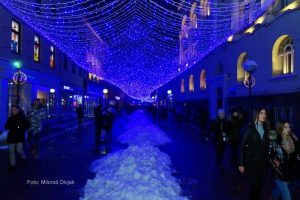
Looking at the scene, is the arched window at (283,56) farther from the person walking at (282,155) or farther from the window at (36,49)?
the window at (36,49)

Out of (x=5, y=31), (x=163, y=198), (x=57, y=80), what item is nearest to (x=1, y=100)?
(x=5, y=31)

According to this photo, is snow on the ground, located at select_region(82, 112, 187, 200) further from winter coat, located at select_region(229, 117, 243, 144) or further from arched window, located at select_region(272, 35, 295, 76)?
arched window, located at select_region(272, 35, 295, 76)

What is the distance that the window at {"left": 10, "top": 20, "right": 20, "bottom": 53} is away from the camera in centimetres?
2135

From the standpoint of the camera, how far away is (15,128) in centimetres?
973

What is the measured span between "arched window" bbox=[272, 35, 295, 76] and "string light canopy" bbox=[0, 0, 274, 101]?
6.20 feet

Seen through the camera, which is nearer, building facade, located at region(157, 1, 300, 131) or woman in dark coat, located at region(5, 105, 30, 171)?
woman in dark coat, located at region(5, 105, 30, 171)

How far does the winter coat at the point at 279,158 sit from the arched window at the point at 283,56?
1262 cm

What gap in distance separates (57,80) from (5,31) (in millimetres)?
12395

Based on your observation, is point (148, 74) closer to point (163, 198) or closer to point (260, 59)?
point (260, 59)

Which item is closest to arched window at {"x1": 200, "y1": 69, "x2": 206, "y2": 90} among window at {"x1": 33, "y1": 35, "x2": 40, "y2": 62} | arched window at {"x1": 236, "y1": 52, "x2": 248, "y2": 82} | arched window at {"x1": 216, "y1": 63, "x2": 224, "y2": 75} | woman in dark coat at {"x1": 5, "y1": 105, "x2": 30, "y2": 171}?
arched window at {"x1": 216, "y1": 63, "x2": 224, "y2": 75}

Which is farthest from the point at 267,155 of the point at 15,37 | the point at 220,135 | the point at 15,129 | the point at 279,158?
the point at 15,37

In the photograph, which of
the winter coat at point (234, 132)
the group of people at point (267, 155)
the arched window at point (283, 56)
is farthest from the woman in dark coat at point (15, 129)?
the arched window at point (283, 56)

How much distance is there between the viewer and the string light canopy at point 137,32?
17.0 m

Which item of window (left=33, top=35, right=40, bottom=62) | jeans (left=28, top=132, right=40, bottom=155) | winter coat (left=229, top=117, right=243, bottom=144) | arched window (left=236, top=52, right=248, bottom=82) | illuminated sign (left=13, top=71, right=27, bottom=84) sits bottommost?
jeans (left=28, top=132, right=40, bottom=155)
